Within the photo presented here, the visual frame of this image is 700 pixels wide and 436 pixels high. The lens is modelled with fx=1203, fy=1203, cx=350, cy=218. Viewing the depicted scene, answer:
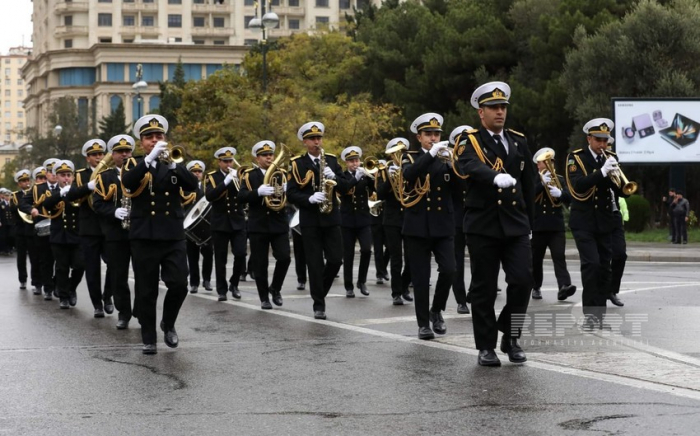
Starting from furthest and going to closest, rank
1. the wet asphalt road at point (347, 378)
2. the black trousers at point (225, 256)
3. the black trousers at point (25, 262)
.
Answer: the black trousers at point (25, 262) < the black trousers at point (225, 256) < the wet asphalt road at point (347, 378)

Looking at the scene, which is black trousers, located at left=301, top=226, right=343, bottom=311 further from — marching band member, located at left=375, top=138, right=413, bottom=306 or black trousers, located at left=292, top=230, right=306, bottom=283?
black trousers, located at left=292, top=230, right=306, bottom=283

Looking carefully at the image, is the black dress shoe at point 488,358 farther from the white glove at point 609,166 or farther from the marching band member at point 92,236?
the marching band member at point 92,236

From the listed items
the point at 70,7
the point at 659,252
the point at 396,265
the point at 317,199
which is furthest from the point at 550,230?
the point at 70,7

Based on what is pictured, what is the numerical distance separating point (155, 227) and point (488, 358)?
3.41m

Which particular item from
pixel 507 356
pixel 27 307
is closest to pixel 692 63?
pixel 27 307

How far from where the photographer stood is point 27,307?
16344mm

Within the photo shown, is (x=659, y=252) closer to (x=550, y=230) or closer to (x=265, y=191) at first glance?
(x=550, y=230)

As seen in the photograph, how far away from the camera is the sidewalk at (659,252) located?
26808 millimetres

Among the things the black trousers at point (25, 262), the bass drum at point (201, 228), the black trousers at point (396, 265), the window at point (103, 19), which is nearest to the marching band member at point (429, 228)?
the black trousers at point (396, 265)

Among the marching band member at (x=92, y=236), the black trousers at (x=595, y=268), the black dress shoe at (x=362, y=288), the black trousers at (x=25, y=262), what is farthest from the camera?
the black trousers at (x=25, y=262)

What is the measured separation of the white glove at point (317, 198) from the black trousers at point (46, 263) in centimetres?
576

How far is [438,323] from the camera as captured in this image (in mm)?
11555

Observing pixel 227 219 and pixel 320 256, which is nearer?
pixel 320 256

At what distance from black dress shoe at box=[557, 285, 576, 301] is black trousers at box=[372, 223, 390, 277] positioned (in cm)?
426
